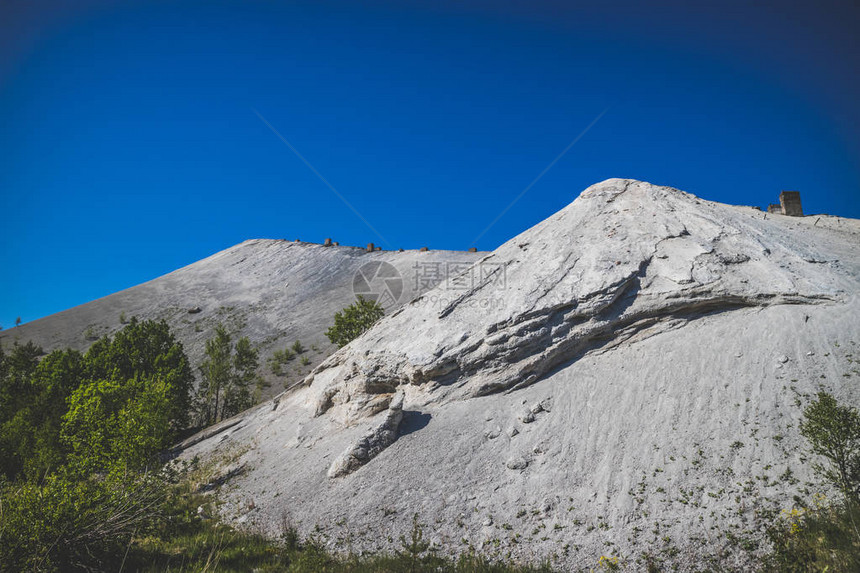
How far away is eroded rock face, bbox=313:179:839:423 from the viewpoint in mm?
20594

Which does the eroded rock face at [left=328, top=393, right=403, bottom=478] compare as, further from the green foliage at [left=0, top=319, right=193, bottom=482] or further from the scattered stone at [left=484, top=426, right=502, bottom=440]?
the green foliage at [left=0, top=319, right=193, bottom=482]

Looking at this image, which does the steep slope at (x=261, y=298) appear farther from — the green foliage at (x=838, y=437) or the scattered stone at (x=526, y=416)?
the green foliage at (x=838, y=437)

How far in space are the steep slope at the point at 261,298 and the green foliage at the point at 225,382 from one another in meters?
3.35

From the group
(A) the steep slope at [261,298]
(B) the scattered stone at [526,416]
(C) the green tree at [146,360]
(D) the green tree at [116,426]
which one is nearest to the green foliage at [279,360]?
(A) the steep slope at [261,298]

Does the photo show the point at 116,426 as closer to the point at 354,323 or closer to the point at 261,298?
the point at 354,323

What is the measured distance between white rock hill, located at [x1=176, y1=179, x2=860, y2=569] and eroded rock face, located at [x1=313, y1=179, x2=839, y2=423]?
0.39 feet

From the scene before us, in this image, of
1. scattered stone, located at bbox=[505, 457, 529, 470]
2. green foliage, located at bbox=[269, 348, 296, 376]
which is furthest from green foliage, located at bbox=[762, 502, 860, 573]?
green foliage, located at bbox=[269, 348, 296, 376]

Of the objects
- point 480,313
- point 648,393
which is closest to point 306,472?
point 480,313

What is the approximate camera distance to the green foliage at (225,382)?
43.4 metres

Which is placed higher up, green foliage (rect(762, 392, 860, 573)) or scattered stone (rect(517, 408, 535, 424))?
scattered stone (rect(517, 408, 535, 424))

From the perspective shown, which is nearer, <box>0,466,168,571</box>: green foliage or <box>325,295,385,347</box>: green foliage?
<box>0,466,168,571</box>: green foliage

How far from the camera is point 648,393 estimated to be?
1794 cm

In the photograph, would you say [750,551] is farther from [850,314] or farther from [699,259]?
[699,259]

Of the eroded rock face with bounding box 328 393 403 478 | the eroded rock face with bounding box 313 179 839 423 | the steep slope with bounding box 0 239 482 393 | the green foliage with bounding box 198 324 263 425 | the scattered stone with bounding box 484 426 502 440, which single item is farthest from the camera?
the steep slope with bounding box 0 239 482 393
